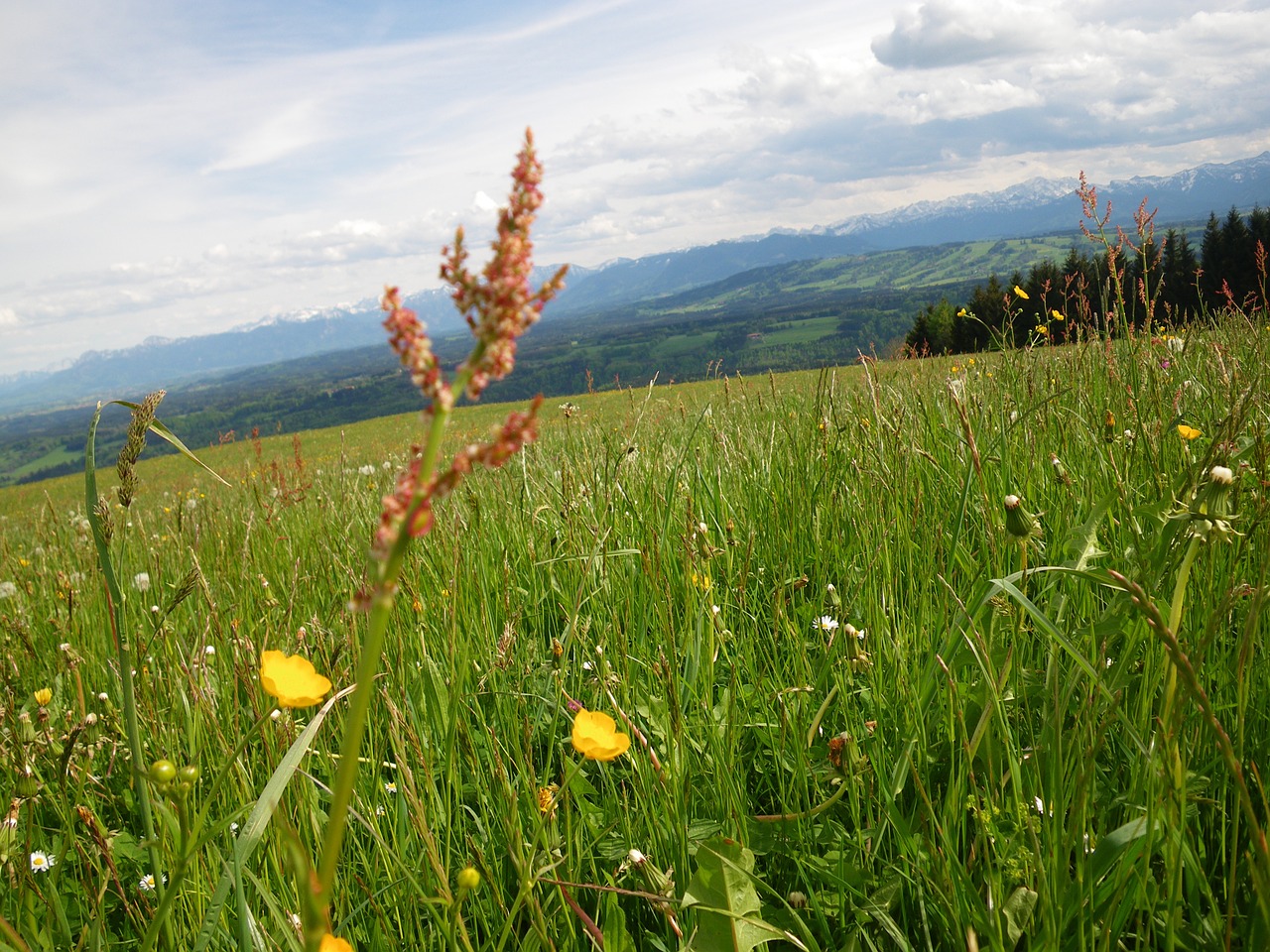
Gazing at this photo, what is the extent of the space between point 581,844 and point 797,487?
1895mm

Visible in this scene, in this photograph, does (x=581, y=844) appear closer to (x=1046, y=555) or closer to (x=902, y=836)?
(x=902, y=836)

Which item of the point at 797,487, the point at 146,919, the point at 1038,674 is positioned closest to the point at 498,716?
the point at 146,919

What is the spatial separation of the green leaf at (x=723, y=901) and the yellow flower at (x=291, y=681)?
25.3 inches

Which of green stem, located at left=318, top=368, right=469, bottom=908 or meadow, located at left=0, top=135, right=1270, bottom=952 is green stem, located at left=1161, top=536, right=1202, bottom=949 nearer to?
meadow, located at left=0, top=135, right=1270, bottom=952

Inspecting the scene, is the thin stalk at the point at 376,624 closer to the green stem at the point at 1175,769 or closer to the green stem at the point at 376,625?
the green stem at the point at 376,625

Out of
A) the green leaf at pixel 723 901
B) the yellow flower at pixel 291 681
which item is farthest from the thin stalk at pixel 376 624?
the green leaf at pixel 723 901

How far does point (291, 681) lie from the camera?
103 centimetres

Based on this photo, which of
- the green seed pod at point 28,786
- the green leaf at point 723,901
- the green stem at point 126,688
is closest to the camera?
the green stem at point 126,688

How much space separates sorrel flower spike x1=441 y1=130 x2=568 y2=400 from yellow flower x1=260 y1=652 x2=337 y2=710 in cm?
68

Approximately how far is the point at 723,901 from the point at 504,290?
44.1 inches

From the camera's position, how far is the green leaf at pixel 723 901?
3.95ft

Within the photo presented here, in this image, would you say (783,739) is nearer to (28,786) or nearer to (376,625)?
(376,625)

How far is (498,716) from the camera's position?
2084mm

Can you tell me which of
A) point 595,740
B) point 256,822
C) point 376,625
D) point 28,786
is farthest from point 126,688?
point 376,625
